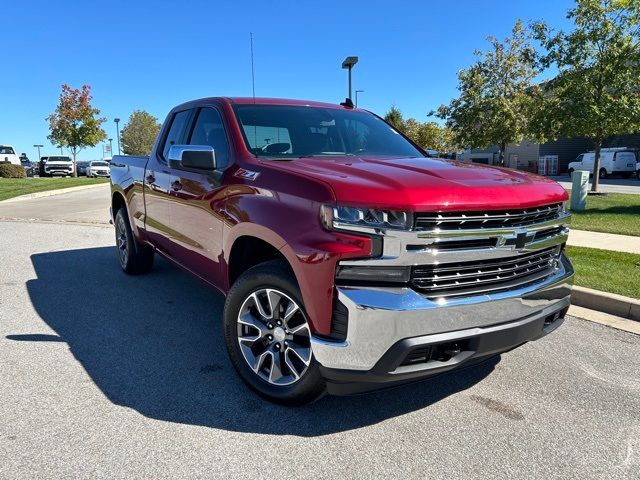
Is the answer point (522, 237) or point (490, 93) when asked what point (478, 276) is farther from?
point (490, 93)

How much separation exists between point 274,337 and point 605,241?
7.14 metres

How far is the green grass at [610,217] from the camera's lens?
31.0ft

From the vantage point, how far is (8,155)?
3400 centimetres

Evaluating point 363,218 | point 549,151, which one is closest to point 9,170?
point 363,218

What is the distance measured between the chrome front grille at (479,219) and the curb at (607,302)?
2436 millimetres

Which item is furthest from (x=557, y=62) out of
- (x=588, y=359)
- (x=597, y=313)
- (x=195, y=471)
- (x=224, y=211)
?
(x=195, y=471)

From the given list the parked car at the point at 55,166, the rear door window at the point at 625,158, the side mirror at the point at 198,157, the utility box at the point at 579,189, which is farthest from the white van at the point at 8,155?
the rear door window at the point at 625,158

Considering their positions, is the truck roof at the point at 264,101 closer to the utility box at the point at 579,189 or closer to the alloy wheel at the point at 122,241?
the alloy wheel at the point at 122,241

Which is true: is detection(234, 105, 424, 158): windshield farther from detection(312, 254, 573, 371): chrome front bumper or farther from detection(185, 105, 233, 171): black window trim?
detection(312, 254, 573, 371): chrome front bumper

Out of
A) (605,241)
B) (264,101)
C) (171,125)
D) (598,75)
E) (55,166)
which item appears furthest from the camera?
(55,166)

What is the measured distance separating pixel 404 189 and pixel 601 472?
1684 millimetres

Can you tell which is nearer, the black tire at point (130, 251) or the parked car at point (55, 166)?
the black tire at point (130, 251)

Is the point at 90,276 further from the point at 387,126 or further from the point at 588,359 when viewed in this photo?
the point at 588,359

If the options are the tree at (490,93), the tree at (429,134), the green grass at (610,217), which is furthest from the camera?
the tree at (429,134)
